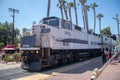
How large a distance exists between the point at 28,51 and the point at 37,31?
1.71 meters

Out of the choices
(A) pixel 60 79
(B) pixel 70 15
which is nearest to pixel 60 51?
(A) pixel 60 79

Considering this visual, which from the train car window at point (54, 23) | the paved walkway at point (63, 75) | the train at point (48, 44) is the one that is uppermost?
the train car window at point (54, 23)

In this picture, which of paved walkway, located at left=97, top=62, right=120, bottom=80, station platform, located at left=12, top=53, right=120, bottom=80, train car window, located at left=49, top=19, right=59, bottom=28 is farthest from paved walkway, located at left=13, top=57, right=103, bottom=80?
train car window, located at left=49, top=19, right=59, bottom=28

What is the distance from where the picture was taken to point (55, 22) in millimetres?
18547

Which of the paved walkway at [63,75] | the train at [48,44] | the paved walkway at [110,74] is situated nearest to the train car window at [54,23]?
the train at [48,44]

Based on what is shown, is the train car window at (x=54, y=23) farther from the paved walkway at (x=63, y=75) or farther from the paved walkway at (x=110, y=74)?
the paved walkway at (x=110, y=74)

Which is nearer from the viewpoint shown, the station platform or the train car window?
the station platform

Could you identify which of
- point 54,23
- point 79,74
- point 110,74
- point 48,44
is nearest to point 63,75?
point 79,74

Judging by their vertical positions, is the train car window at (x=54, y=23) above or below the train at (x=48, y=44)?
above

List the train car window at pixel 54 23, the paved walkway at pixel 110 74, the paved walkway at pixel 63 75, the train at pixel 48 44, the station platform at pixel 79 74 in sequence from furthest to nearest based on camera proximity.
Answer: the train car window at pixel 54 23 < the train at pixel 48 44 < the paved walkway at pixel 63 75 < the station platform at pixel 79 74 < the paved walkway at pixel 110 74

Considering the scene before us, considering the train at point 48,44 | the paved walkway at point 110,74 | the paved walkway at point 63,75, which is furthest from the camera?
the train at point 48,44

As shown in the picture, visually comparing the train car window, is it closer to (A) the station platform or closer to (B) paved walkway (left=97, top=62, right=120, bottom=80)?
(A) the station platform

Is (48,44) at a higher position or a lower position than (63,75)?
higher

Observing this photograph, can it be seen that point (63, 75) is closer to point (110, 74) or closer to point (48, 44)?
point (110, 74)
